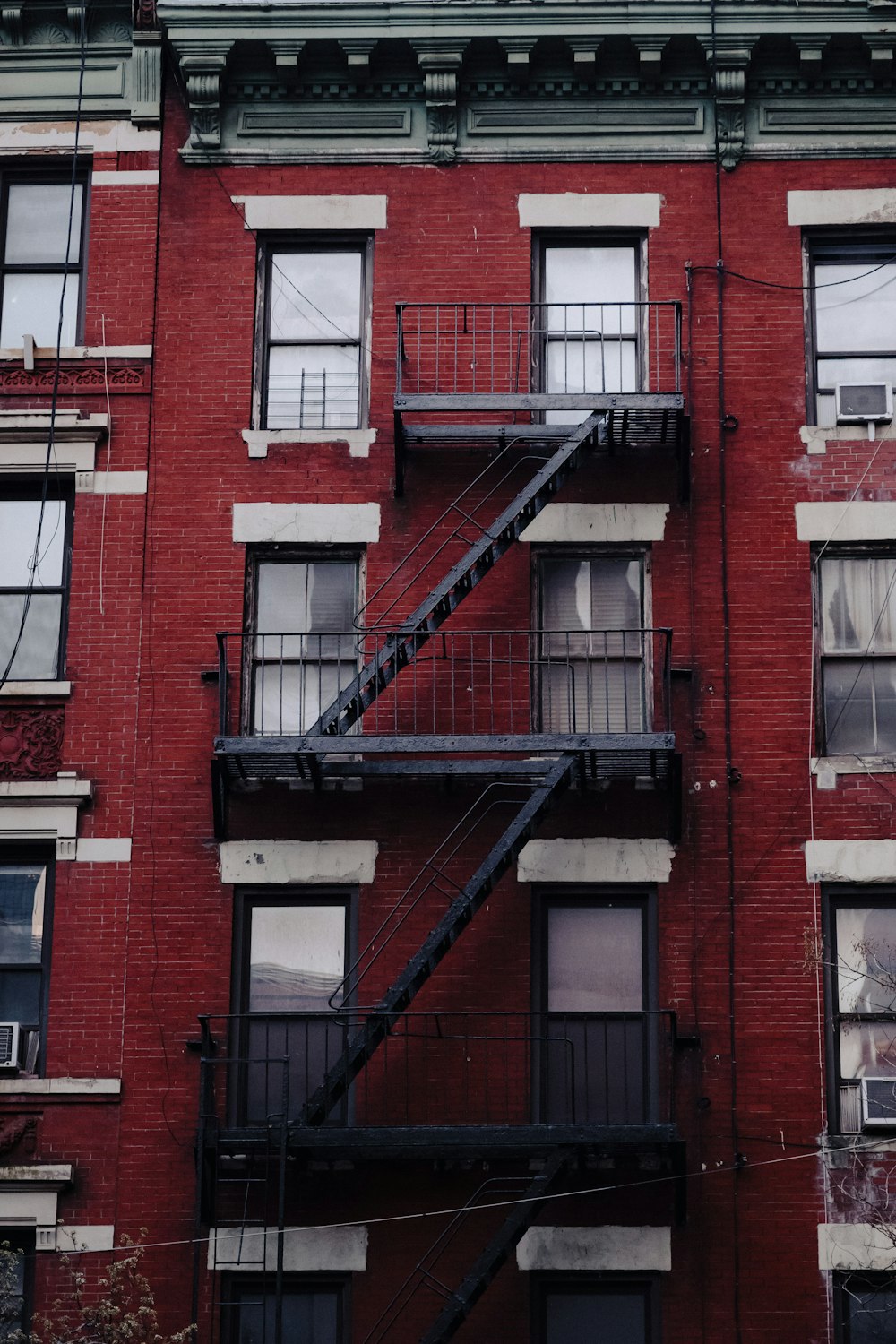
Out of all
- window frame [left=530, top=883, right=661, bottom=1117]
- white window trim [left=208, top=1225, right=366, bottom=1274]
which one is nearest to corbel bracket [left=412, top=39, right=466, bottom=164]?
window frame [left=530, top=883, right=661, bottom=1117]

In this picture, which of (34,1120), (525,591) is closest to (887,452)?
(525,591)

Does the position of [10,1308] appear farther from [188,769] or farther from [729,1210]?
[729,1210]

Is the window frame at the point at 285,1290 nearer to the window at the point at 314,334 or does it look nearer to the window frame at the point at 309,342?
the window frame at the point at 309,342

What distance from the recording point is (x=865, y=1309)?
49.5 ft

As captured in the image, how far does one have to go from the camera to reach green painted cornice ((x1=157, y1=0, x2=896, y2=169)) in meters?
17.9

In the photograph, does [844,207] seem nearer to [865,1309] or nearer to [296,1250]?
[865,1309]

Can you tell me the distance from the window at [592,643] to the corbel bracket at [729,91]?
3939 millimetres

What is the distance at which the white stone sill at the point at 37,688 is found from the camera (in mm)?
16781

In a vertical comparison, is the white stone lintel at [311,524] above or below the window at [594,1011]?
above

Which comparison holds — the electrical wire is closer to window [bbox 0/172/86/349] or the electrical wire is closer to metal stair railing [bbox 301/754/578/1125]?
window [bbox 0/172/86/349]

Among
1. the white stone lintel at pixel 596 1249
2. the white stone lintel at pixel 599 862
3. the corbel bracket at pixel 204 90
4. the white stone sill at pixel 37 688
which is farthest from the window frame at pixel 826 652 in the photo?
the corbel bracket at pixel 204 90

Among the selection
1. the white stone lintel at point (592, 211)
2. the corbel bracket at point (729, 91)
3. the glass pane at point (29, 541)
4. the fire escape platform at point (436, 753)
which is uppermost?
the corbel bracket at point (729, 91)

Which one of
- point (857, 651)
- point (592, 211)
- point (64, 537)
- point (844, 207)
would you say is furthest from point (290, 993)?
point (844, 207)

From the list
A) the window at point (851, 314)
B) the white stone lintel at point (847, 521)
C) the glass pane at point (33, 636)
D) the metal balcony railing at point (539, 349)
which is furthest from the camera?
the window at point (851, 314)
